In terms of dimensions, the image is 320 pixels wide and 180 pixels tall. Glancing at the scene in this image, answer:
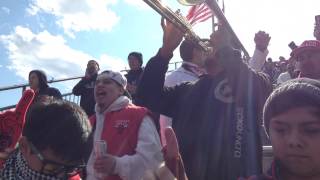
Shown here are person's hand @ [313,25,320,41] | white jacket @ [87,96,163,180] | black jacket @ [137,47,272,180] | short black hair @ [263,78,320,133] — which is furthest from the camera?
person's hand @ [313,25,320,41]

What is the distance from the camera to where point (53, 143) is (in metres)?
1.78

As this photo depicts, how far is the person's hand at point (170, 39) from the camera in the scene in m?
3.25

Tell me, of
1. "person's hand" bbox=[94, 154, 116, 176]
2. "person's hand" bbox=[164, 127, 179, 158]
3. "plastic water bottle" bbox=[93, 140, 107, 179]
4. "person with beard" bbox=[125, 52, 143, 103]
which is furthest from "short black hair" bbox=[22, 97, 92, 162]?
"person with beard" bbox=[125, 52, 143, 103]

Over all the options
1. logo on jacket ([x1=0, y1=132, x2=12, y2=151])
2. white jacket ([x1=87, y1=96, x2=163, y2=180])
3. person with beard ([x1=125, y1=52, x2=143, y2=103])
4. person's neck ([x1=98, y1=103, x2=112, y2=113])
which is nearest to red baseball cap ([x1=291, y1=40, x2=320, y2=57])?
white jacket ([x1=87, y1=96, x2=163, y2=180])

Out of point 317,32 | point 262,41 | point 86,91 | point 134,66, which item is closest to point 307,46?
point 262,41

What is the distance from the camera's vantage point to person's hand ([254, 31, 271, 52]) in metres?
3.84

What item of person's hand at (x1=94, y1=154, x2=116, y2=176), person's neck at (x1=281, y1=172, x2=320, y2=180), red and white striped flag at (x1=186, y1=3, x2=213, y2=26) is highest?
red and white striped flag at (x1=186, y1=3, x2=213, y2=26)

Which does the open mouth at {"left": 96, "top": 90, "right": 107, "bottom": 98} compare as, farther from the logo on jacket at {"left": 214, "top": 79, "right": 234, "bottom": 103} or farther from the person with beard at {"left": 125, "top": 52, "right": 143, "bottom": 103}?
the person with beard at {"left": 125, "top": 52, "right": 143, "bottom": 103}

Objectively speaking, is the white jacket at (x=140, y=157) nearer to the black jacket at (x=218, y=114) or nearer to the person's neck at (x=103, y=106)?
the person's neck at (x=103, y=106)

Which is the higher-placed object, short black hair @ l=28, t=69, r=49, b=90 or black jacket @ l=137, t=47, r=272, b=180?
short black hair @ l=28, t=69, r=49, b=90

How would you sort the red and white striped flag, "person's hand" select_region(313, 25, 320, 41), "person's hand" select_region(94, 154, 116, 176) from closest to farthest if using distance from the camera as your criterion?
"person's hand" select_region(94, 154, 116, 176), "person's hand" select_region(313, 25, 320, 41), the red and white striped flag

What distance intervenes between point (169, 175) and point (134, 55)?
5.41 m

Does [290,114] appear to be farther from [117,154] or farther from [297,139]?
[117,154]

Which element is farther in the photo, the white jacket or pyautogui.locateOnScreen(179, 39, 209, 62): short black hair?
pyautogui.locateOnScreen(179, 39, 209, 62): short black hair
